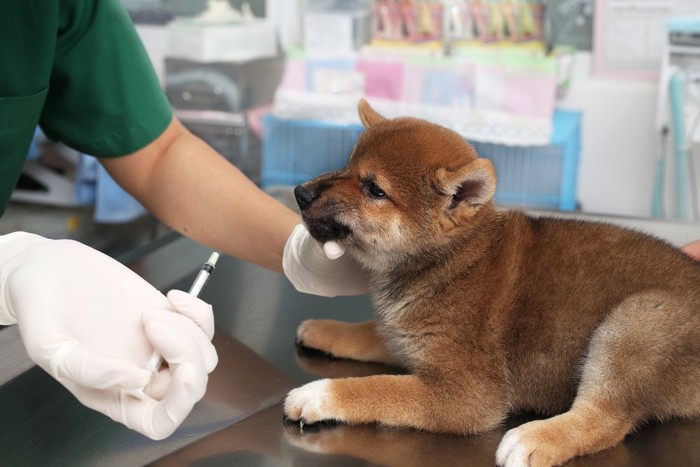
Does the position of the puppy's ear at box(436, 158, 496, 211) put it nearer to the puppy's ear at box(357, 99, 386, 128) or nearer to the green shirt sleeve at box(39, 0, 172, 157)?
the puppy's ear at box(357, 99, 386, 128)

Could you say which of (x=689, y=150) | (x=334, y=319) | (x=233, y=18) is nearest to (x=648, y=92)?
(x=689, y=150)

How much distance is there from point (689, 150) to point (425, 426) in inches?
82.1

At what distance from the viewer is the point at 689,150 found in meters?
2.85

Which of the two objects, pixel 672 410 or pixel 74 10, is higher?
pixel 74 10

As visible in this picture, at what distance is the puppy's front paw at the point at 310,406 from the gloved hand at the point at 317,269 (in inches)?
10.0

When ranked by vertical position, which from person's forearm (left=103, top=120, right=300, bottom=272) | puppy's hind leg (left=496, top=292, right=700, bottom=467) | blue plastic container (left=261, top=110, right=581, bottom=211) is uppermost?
person's forearm (left=103, top=120, right=300, bottom=272)

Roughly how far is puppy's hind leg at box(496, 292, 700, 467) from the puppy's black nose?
0.41m

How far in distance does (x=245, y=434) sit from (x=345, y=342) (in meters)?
0.29

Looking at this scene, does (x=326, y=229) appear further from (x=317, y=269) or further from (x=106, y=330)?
(x=106, y=330)

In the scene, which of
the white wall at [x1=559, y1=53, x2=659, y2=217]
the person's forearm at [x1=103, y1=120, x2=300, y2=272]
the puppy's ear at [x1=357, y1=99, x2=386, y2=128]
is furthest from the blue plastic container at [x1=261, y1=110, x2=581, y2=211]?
the puppy's ear at [x1=357, y1=99, x2=386, y2=128]

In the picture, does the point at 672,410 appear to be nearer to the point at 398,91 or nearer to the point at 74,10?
the point at 74,10

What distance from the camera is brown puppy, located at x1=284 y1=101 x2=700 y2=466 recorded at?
3.51 feet

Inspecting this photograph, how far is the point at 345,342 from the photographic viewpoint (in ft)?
4.34

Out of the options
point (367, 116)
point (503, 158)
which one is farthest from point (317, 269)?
point (503, 158)
